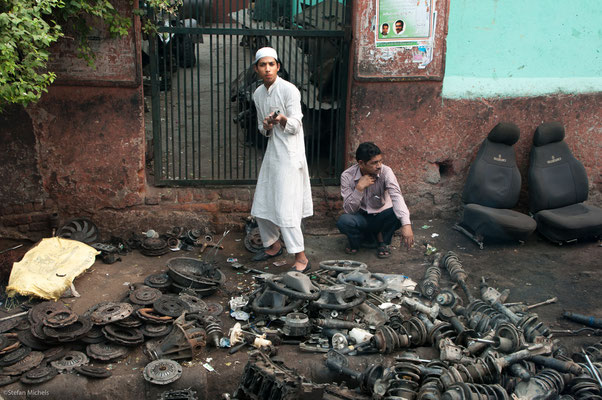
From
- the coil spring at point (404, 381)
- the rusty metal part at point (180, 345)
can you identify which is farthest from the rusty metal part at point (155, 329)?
the coil spring at point (404, 381)

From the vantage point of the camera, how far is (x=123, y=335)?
16.0 feet

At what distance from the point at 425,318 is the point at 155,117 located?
151 inches

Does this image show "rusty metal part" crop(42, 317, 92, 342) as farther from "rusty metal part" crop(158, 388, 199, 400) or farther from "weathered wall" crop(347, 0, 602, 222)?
"weathered wall" crop(347, 0, 602, 222)

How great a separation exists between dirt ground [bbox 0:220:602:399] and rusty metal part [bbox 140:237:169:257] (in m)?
0.07

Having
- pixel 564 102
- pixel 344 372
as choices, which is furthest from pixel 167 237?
pixel 564 102

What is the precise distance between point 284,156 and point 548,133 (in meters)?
3.43

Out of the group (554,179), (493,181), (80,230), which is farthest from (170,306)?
(554,179)

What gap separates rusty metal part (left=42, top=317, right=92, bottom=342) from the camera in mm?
4721

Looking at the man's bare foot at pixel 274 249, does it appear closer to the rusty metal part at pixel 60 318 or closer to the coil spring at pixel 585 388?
the rusty metal part at pixel 60 318

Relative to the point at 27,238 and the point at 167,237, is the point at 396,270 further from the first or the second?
the point at 27,238

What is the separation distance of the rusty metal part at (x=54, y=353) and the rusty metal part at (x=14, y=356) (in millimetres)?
148

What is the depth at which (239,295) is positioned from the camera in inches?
230

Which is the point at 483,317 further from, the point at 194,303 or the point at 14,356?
the point at 14,356

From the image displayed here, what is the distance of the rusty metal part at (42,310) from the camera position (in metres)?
4.95
